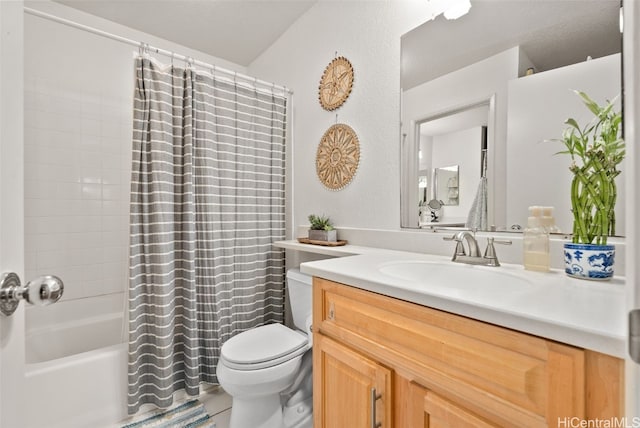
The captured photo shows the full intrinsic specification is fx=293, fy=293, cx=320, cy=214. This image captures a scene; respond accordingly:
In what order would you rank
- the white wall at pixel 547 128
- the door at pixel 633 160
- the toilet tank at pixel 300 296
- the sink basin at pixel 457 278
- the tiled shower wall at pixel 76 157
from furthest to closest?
the tiled shower wall at pixel 76 157 < the toilet tank at pixel 300 296 < the white wall at pixel 547 128 < the sink basin at pixel 457 278 < the door at pixel 633 160

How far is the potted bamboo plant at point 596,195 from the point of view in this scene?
84 centimetres

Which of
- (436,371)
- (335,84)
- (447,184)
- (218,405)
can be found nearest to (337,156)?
(335,84)

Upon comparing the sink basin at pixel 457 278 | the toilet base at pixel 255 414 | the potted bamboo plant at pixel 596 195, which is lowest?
the toilet base at pixel 255 414

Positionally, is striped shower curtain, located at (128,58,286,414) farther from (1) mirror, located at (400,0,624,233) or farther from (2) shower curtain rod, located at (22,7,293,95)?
(1) mirror, located at (400,0,624,233)

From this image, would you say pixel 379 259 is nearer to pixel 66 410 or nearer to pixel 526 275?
pixel 526 275

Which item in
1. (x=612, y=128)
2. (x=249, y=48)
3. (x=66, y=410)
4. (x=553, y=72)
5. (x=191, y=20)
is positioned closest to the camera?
(x=612, y=128)

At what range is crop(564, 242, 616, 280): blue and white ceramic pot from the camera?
823 millimetres

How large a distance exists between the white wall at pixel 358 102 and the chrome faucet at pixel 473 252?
43cm

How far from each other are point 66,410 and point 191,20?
2.47 meters

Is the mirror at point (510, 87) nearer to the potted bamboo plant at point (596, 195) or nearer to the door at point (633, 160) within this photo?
the potted bamboo plant at point (596, 195)

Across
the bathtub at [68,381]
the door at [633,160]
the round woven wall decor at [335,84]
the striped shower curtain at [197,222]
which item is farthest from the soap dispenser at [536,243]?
the bathtub at [68,381]

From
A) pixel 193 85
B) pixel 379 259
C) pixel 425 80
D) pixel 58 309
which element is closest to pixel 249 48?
pixel 193 85

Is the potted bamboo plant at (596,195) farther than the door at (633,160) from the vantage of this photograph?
Yes

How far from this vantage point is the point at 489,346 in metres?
0.63
